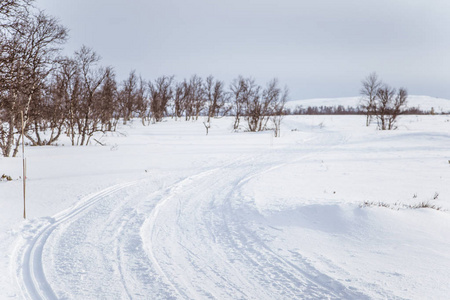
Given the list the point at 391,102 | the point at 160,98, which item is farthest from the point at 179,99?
the point at 391,102

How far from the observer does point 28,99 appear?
15.3 metres

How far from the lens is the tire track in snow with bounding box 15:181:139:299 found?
11.6 feet

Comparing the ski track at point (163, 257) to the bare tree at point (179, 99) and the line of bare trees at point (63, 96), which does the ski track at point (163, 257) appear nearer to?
the line of bare trees at point (63, 96)

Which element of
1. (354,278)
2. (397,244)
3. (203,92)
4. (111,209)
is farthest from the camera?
(203,92)

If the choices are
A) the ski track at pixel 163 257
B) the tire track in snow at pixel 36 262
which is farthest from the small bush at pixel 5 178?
the tire track in snow at pixel 36 262

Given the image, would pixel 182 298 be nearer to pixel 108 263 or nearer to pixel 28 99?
pixel 108 263

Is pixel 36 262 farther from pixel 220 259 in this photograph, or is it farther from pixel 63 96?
pixel 63 96

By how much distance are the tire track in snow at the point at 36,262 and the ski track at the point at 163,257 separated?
12 millimetres

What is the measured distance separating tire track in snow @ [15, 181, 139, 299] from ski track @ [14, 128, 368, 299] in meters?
0.01

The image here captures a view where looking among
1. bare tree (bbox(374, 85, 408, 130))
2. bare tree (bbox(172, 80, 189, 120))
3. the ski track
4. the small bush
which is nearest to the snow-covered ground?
the ski track

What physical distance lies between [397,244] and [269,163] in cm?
993

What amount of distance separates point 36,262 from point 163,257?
1.88 metres

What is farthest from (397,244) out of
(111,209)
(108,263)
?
(111,209)

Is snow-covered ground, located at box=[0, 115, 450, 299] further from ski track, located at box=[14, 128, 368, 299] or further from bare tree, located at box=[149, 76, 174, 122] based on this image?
bare tree, located at box=[149, 76, 174, 122]
